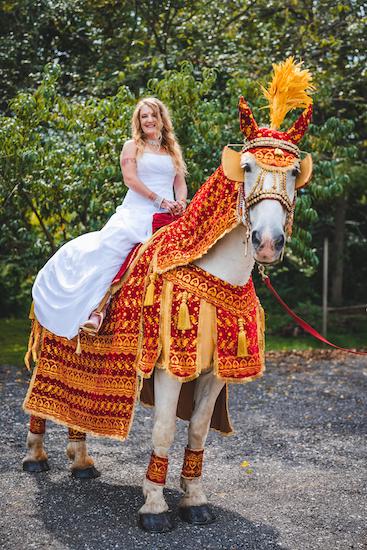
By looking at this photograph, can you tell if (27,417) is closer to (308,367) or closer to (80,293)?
(80,293)

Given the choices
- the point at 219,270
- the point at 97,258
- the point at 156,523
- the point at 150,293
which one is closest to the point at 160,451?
the point at 156,523

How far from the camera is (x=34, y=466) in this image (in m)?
4.85

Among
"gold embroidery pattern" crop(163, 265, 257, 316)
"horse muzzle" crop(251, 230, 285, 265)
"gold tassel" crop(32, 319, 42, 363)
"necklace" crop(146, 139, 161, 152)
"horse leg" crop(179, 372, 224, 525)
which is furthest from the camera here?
"gold tassel" crop(32, 319, 42, 363)

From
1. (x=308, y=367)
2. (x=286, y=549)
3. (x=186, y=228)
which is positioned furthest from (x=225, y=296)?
(x=308, y=367)

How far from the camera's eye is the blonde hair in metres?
4.22

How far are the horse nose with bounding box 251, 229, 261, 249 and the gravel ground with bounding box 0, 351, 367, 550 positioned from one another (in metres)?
1.63

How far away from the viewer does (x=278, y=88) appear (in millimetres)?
3551

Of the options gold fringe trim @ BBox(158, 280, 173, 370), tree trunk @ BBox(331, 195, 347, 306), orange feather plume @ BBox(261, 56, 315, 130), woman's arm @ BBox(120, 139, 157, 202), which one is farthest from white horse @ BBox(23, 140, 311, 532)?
tree trunk @ BBox(331, 195, 347, 306)

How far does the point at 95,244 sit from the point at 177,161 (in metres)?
0.72

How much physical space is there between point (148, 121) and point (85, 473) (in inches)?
92.0

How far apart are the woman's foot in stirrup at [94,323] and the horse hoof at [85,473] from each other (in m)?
1.23

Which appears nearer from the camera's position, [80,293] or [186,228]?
[186,228]

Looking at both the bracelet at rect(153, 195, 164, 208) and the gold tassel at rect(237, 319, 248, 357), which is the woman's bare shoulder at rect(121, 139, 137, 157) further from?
the gold tassel at rect(237, 319, 248, 357)

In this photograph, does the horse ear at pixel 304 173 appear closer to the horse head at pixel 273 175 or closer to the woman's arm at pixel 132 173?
the horse head at pixel 273 175
